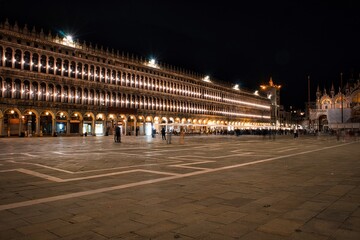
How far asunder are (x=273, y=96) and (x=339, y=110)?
57.9 metres

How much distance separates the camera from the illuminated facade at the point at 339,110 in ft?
253

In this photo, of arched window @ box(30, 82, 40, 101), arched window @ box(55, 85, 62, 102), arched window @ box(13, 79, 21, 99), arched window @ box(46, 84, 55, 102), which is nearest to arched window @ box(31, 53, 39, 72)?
arched window @ box(30, 82, 40, 101)

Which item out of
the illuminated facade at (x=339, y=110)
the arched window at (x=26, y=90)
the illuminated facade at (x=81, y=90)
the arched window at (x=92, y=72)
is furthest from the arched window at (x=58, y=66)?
the illuminated facade at (x=339, y=110)

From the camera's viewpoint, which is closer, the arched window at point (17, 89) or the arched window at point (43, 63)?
the arched window at point (17, 89)

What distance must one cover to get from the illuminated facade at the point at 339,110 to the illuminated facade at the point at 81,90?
35.5 metres

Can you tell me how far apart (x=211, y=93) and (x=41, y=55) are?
52.7m

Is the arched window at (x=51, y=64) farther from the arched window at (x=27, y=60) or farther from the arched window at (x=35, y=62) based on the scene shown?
the arched window at (x=27, y=60)

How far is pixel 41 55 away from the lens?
160 feet

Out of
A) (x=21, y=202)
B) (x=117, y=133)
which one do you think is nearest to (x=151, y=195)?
(x=21, y=202)

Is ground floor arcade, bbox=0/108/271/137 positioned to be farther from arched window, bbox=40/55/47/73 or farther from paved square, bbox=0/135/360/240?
paved square, bbox=0/135/360/240

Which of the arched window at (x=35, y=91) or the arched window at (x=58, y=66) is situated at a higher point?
the arched window at (x=58, y=66)

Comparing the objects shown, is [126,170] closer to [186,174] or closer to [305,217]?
[186,174]

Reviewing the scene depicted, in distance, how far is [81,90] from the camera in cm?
5444

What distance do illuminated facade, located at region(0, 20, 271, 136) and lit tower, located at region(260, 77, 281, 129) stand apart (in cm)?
5752
